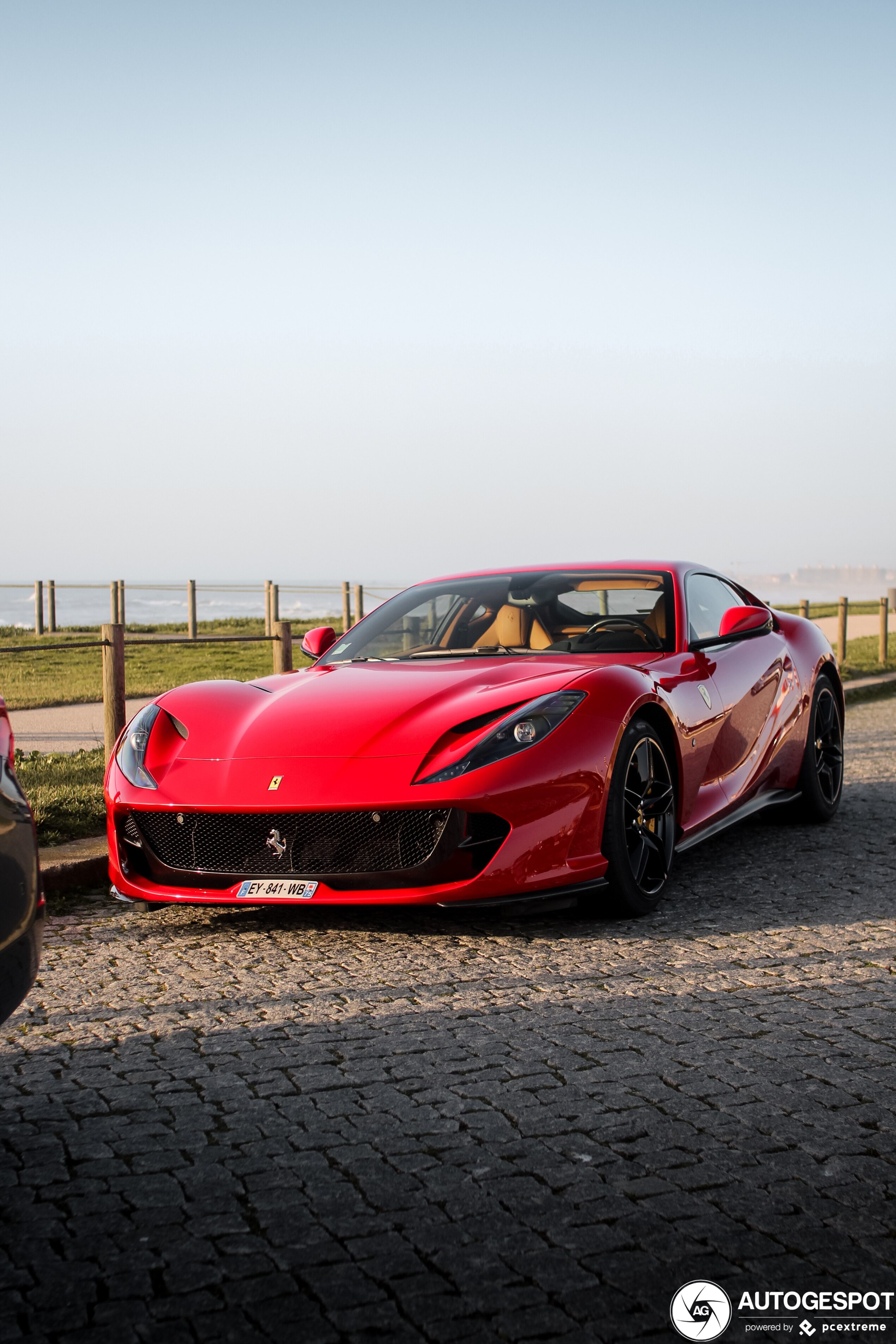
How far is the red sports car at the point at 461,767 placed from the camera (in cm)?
455

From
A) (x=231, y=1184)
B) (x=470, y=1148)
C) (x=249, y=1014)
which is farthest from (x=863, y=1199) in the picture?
(x=249, y=1014)

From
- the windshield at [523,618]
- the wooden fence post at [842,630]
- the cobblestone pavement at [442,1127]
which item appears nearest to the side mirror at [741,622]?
the windshield at [523,618]

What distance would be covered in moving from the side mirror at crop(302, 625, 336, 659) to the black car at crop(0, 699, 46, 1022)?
12.0 feet

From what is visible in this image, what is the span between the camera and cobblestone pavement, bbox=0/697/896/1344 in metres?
2.27

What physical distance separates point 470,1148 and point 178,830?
227 cm

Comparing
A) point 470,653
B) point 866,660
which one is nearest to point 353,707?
point 470,653

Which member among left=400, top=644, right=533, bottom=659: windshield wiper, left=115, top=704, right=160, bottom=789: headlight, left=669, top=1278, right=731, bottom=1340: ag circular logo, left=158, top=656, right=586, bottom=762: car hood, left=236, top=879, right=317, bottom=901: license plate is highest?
Answer: left=400, top=644, right=533, bottom=659: windshield wiper

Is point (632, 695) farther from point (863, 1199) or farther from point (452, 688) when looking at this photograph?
point (863, 1199)

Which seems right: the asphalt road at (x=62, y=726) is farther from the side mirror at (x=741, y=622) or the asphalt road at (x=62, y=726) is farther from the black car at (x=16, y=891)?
the black car at (x=16, y=891)

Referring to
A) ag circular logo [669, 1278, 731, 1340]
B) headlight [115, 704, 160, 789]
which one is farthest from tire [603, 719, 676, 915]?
ag circular logo [669, 1278, 731, 1340]

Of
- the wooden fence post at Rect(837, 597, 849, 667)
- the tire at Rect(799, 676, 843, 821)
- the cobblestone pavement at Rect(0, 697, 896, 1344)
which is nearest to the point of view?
the cobblestone pavement at Rect(0, 697, 896, 1344)

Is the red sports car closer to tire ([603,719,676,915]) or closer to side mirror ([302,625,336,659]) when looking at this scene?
tire ([603,719,676,915])

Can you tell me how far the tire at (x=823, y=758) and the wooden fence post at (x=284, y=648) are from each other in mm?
3665

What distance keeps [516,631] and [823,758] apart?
2.16 metres
